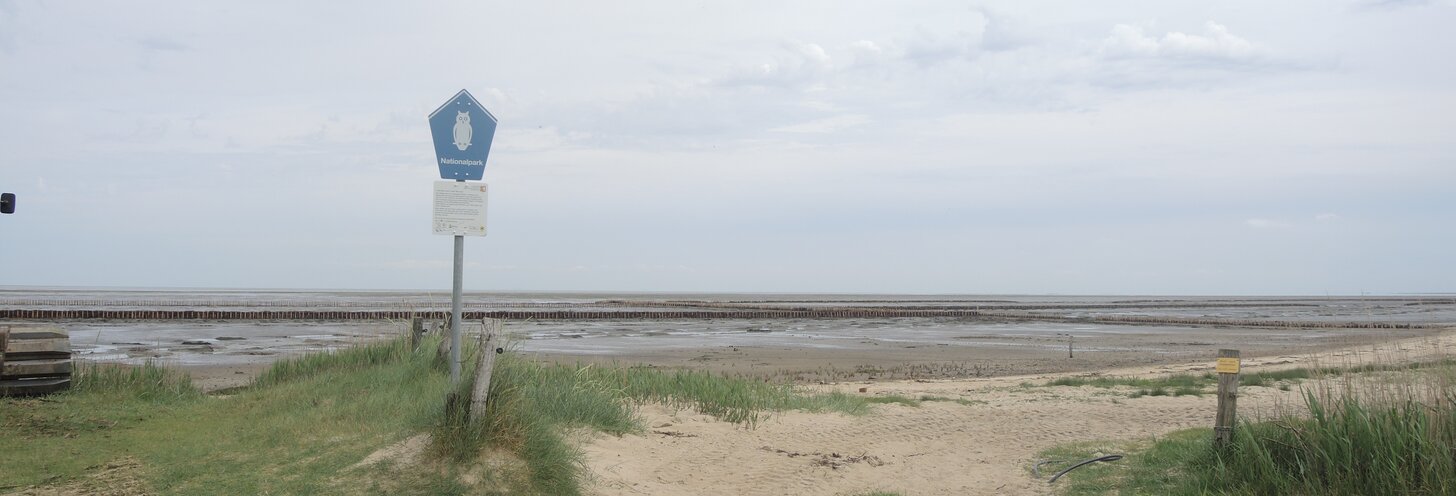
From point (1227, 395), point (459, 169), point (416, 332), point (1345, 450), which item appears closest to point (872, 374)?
point (416, 332)

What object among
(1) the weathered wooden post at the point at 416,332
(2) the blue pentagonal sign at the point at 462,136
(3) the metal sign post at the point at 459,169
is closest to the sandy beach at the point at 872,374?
(1) the weathered wooden post at the point at 416,332

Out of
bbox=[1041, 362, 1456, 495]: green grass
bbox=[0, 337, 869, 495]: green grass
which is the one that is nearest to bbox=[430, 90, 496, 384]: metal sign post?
bbox=[0, 337, 869, 495]: green grass

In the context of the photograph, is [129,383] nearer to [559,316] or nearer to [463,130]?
[463,130]

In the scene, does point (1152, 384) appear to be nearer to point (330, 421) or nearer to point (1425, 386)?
point (1425, 386)

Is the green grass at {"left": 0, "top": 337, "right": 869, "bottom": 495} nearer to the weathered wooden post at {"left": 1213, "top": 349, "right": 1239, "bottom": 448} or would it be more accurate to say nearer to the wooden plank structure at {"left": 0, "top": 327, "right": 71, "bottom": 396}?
the wooden plank structure at {"left": 0, "top": 327, "right": 71, "bottom": 396}

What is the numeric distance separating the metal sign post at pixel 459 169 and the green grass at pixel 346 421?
2.44 ft

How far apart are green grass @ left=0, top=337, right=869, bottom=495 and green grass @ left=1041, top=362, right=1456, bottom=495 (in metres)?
4.12

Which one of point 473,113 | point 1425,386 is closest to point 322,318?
point 473,113

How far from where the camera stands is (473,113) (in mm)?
7625

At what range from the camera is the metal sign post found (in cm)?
734

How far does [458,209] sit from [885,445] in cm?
484

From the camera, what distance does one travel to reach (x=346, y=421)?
8234 mm

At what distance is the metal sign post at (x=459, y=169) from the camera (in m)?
7.34

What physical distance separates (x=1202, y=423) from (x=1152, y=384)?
4950mm
